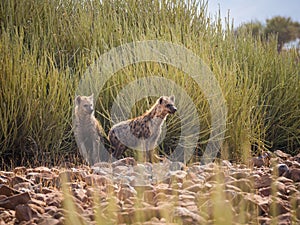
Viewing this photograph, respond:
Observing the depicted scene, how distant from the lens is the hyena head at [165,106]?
5.89 meters

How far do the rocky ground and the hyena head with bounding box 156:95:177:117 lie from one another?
1386 millimetres

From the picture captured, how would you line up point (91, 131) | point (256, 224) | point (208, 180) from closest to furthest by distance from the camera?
point (256, 224)
point (208, 180)
point (91, 131)

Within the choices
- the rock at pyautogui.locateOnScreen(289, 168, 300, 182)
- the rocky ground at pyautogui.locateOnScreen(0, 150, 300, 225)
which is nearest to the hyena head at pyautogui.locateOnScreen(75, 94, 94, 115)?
the rocky ground at pyautogui.locateOnScreen(0, 150, 300, 225)

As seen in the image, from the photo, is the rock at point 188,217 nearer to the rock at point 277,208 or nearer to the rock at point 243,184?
the rock at point 277,208

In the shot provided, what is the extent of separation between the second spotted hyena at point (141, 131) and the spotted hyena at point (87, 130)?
216mm

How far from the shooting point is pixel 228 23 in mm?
8461

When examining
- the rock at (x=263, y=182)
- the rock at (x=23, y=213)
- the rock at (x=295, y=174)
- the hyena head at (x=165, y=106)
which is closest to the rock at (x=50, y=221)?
the rock at (x=23, y=213)

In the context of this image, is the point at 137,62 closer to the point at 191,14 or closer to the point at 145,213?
the point at 191,14

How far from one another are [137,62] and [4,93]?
167 cm

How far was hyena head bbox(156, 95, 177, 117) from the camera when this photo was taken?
589 cm

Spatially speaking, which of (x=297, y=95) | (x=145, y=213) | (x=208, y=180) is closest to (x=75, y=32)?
(x=297, y=95)

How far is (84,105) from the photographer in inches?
246

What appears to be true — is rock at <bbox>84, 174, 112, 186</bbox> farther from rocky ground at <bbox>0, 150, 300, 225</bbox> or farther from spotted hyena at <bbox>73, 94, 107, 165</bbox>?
spotted hyena at <bbox>73, 94, 107, 165</bbox>

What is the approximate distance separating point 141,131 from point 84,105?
73cm
